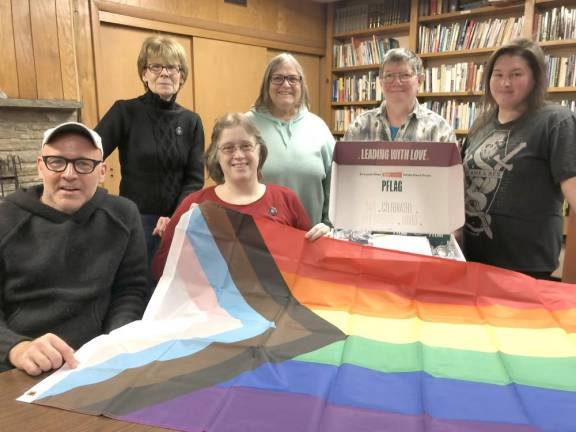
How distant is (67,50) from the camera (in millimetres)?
3252

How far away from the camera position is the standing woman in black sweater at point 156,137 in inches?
78.4

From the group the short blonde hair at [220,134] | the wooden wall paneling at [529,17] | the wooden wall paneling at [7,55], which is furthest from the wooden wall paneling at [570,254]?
the wooden wall paneling at [7,55]

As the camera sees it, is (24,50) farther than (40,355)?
Yes

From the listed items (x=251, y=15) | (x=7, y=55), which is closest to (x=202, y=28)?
(x=251, y=15)

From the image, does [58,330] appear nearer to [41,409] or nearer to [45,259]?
[45,259]

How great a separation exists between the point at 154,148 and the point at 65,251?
0.86 m

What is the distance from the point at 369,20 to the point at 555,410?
477 cm

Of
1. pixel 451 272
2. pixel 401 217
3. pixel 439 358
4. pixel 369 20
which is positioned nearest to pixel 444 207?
pixel 401 217

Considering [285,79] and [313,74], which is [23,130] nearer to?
[285,79]

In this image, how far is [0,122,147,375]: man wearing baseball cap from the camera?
48.6 inches

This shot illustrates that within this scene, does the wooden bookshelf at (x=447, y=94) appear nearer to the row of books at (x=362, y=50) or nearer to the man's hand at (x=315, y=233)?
the row of books at (x=362, y=50)

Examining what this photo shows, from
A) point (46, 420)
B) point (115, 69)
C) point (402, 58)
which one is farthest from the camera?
point (115, 69)

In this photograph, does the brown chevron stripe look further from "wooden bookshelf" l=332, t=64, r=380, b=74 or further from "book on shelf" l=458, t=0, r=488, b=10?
"wooden bookshelf" l=332, t=64, r=380, b=74

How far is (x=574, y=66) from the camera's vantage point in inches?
147
